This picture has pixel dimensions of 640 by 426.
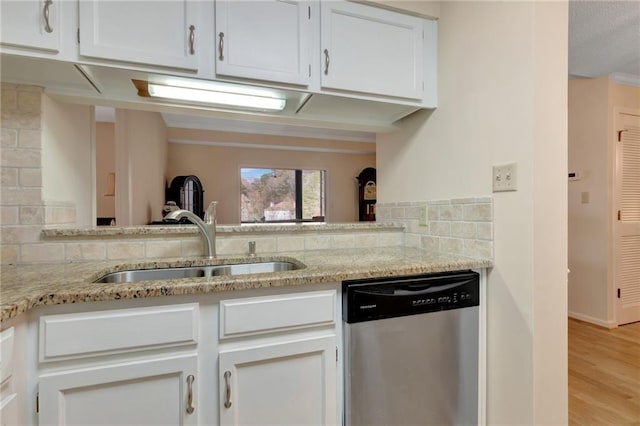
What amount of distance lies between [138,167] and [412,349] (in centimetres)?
317

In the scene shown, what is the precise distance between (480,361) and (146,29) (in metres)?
1.95

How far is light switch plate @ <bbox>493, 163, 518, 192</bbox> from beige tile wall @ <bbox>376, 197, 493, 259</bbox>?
0.08 meters

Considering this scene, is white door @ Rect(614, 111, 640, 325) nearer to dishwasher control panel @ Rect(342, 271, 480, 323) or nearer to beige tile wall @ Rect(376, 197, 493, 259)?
beige tile wall @ Rect(376, 197, 493, 259)

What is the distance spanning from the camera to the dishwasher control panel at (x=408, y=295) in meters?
1.17

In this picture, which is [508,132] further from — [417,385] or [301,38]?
[417,385]

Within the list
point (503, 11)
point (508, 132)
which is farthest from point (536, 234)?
point (503, 11)

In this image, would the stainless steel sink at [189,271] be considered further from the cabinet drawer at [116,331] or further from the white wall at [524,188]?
the white wall at [524,188]

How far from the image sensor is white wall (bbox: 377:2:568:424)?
1216 millimetres

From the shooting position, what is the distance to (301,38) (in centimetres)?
143

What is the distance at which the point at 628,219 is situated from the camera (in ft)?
9.89

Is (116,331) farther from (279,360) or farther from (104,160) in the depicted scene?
(104,160)

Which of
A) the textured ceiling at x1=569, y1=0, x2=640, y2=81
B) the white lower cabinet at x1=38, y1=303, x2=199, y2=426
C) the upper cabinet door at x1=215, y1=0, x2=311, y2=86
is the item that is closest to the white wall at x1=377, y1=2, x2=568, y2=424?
the upper cabinet door at x1=215, y1=0, x2=311, y2=86

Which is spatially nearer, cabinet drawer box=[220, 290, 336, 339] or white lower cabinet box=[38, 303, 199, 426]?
white lower cabinet box=[38, 303, 199, 426]

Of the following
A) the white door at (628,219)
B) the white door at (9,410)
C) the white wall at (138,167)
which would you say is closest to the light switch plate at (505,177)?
the white door at (9,410)
